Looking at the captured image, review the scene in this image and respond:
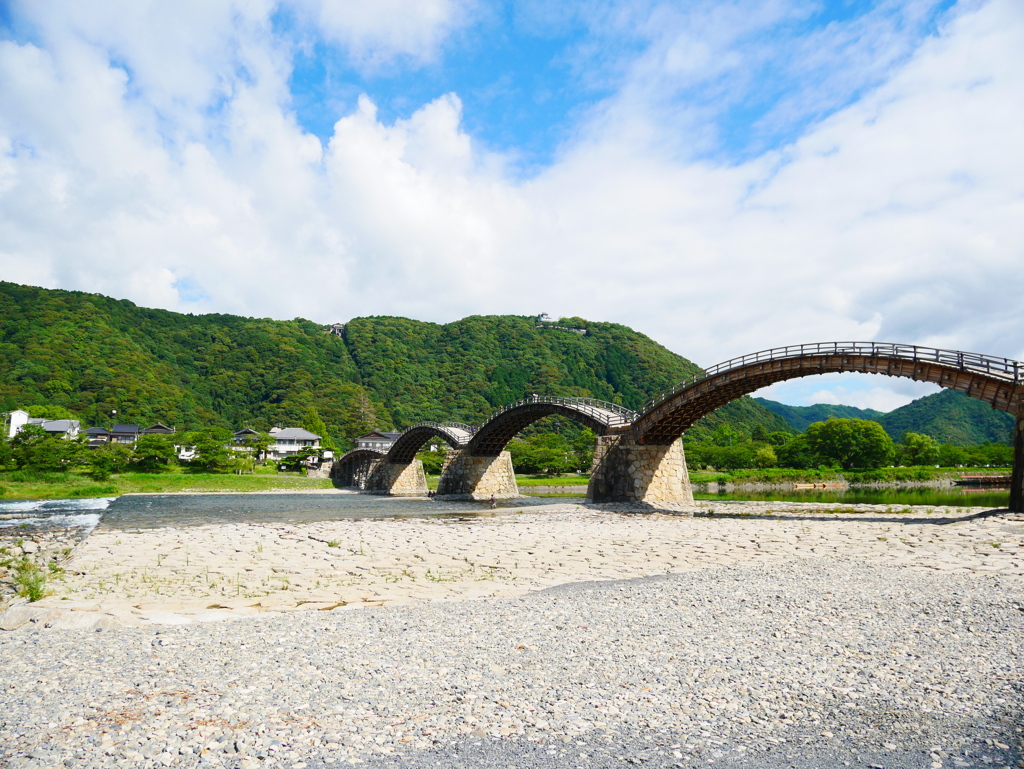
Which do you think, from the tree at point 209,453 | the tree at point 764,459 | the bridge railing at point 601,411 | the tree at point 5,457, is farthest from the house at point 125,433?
the tree at point 764,459

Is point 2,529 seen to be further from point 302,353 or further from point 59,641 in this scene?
point 302,353

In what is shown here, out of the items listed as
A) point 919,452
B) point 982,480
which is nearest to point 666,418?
point 982,480

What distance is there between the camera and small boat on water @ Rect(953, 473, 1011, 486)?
173ft

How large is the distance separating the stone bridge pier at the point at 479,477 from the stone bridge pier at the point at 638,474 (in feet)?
51.6

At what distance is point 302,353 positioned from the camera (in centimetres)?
12106

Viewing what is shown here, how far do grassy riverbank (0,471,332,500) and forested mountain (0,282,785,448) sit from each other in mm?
38093

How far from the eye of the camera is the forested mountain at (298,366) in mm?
88125

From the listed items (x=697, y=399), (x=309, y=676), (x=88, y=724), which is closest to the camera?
(x=88, y=724)

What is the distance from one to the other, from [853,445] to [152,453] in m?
76.9

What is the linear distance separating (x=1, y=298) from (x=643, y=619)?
5176 inches

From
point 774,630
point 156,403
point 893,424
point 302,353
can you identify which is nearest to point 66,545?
point 774,630

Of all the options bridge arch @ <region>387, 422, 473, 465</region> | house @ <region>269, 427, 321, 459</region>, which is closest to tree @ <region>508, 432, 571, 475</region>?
bridge arch @ <region>387, 422, 473, 465</region>

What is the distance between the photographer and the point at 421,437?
58031 millimetres

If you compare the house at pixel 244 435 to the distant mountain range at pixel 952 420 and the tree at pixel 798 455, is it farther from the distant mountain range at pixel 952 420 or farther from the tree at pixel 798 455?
the distant mountain range at pixel 952 420
